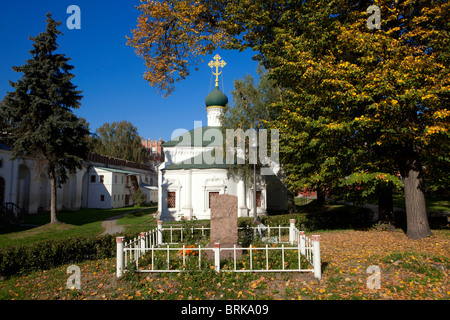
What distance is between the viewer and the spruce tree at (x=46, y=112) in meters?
18.8

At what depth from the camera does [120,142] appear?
2128 inches

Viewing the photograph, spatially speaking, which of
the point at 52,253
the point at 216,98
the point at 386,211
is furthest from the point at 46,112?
the point at 386,211

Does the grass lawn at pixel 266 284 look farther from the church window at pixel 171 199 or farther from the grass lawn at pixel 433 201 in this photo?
the grass lawn at pixel 433 201

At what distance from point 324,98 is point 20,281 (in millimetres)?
11555

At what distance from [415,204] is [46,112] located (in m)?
22.3

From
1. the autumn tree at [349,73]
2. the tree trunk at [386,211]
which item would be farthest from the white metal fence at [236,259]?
the tree trunk at [386,211]

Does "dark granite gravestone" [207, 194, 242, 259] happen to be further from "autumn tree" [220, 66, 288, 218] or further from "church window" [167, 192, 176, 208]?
"church window" [167, 192, 176, 208]

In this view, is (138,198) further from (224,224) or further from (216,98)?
(224,224)

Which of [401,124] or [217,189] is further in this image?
[217,189]

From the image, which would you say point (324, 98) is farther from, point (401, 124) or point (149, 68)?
point (149, 68)

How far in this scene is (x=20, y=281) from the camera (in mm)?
7859

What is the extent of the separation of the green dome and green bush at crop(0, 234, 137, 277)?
858 inches

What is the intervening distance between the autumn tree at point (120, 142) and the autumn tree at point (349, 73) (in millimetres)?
44533
